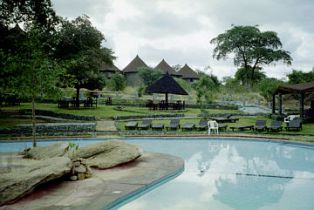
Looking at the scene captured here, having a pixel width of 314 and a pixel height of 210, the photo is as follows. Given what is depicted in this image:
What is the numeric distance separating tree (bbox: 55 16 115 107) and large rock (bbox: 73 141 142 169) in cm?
1437

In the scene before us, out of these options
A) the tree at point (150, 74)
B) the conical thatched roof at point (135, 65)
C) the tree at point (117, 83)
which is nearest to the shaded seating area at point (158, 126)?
the tree at point (117, 83)

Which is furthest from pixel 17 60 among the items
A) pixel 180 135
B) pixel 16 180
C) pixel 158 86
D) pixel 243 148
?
pixel 158 86

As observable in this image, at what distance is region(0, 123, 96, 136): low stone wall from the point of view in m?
16.9

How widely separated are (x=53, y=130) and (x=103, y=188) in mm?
10760

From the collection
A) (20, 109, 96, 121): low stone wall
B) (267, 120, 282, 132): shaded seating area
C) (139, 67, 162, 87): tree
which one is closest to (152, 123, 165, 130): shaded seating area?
(20, 109, 96, 121): low stone wall

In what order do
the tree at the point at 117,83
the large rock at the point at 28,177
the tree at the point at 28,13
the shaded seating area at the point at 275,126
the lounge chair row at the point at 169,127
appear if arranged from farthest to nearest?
the tree at the point at 117,83, the tree at the point at 28,13, the lounge chair row at the point at 169,127, the shaded seating area at the point at 275,126, the large rock at the point at 28,177

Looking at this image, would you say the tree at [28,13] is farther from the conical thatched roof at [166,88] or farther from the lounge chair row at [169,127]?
the conical thatched roof at [166,88]

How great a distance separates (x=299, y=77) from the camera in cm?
4216

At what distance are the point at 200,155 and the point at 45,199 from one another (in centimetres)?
763

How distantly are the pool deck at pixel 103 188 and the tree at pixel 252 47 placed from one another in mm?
47783

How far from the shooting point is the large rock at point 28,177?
6.48m

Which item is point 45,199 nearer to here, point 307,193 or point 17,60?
point 307,193

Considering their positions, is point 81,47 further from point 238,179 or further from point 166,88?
point 238,179

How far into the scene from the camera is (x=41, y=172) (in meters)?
7.17
